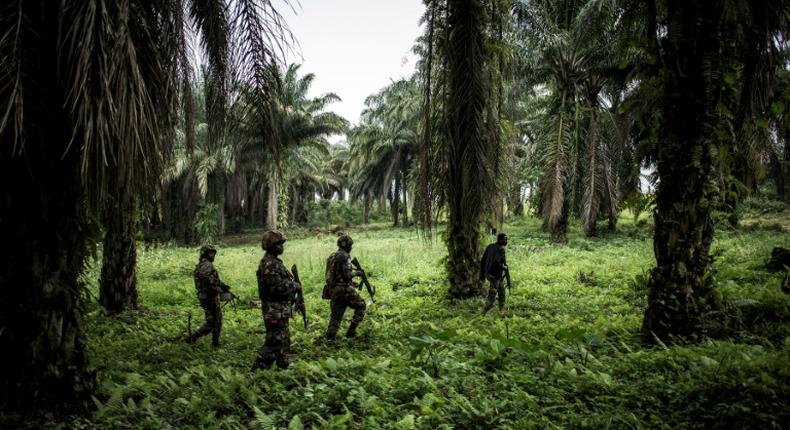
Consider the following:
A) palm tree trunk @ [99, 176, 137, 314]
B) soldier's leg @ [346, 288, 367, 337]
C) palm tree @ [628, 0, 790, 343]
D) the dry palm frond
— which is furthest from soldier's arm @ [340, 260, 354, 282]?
the dry palm frond

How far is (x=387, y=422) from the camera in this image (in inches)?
140

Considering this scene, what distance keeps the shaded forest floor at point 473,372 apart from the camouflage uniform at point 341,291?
42 cm

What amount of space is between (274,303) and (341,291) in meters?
1.45

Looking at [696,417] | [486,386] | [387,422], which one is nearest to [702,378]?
[696,417]

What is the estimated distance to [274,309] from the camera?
562 cm

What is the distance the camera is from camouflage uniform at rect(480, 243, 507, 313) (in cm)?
812

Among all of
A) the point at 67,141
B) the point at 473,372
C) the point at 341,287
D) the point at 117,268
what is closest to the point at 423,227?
the point at 341,287

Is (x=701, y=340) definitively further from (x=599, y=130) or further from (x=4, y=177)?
(x=599, y=130)

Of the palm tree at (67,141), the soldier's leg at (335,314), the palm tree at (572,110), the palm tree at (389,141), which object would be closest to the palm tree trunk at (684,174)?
the soldier's leg at (335,314)

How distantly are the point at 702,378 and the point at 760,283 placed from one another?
203 inches

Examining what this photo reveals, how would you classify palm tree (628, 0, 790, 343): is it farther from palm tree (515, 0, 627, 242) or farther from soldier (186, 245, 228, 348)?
palm tree (515, 0, 627, 242)

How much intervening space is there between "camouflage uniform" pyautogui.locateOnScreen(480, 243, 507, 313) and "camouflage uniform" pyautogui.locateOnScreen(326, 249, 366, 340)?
240 centimetres

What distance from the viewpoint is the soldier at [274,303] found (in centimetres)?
557

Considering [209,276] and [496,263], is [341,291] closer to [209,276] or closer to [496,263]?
[209,276]
